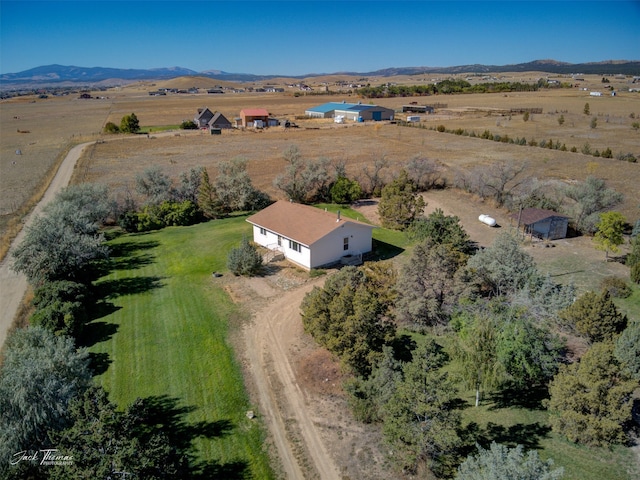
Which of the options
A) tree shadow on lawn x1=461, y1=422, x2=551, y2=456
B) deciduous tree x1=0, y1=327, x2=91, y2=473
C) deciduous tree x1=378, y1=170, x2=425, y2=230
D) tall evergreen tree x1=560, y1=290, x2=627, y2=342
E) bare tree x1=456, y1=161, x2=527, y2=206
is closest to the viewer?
deciduous tree x1=0, y1=327, x2=91, y2=473

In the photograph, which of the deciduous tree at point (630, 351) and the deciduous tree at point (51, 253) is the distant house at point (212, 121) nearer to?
the deciduous tree at point (51, 253)

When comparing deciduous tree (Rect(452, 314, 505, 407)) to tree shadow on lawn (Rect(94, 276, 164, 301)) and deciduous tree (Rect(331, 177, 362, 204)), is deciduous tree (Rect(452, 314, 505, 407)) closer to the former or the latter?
tree shadow on lawn (Rect(94, 276, 164, 301))

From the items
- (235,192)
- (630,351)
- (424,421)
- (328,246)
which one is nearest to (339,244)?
(328,246)

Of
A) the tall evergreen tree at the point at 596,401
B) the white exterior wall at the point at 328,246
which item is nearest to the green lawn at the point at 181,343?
the white exterior wall at the point at 328,246

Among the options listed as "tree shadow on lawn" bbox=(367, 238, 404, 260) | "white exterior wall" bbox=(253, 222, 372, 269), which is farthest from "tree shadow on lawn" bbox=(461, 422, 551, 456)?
"tree shadow on lawn" bbox=(367, 238, 404, 260)

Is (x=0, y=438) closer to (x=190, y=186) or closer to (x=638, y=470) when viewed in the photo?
(x=638, y=470)

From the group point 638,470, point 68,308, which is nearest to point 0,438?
point 68,308
